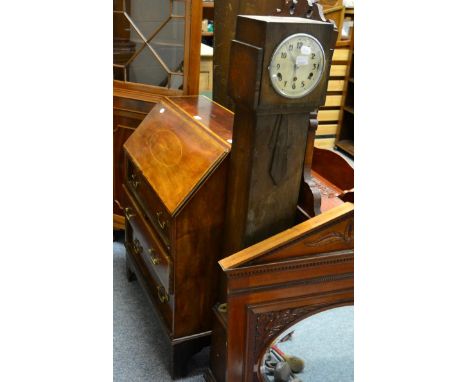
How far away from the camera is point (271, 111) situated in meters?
1.42

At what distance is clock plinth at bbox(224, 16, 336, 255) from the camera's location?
4.38 feet

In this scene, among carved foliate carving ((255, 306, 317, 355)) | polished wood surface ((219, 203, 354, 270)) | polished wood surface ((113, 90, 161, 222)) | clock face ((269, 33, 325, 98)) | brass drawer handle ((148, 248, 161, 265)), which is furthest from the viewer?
polished wood surface ((113, 90, 161, 222))

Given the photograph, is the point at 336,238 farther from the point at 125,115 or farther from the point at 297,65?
the point at 125,115

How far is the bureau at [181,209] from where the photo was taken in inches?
69.8

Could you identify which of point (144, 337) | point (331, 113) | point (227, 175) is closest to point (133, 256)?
point (144, 337)

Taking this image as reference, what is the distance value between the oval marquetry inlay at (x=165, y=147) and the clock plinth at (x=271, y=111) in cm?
33

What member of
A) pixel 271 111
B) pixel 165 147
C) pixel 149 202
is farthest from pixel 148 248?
pixel 271 111

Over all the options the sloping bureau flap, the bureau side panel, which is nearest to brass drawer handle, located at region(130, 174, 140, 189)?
the sloping bureau flap

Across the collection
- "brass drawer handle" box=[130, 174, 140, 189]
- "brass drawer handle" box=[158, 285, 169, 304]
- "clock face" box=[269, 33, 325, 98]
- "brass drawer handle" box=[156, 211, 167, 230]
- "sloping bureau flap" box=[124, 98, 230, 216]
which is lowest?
"brass drawer handle" box=[158, 285, 169, 304]

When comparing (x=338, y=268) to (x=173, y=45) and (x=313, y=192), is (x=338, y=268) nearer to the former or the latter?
(x=313, y=192)

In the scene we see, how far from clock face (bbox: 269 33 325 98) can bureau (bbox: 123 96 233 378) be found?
0.40 meters

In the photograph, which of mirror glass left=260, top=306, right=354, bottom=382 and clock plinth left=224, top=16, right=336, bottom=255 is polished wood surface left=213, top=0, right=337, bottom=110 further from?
mirror glass left=260, top=306, right=354, bottom=382

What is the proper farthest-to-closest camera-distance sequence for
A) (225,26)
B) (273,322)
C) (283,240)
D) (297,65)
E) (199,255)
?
1. (225,26)
2. (199,255)
3. (273,322)
4. (283,240)
5. (297,65)

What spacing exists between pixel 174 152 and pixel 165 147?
0.32 ft
